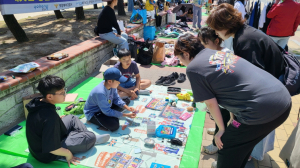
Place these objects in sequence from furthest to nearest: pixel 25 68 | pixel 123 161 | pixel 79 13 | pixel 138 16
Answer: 1. pixel 79 13
2. pixel 138 16
3. pixel 25 68
4. pixel 123 161

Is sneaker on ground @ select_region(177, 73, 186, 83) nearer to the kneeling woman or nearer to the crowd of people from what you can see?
the crowd of people

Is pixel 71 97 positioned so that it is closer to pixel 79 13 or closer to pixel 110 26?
pixel 110 26

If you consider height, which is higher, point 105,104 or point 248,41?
point 248,41

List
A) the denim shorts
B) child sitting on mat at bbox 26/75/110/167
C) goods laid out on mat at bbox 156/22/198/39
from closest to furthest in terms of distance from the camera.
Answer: child sitting on mat at bbox 26/75/110/167 → the denim shorts → goods laid out on mat at bbox 156/22/198/39

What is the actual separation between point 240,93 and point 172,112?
232 cm

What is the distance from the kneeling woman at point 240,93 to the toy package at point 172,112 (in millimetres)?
1941

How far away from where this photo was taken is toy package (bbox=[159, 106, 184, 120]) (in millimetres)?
3736

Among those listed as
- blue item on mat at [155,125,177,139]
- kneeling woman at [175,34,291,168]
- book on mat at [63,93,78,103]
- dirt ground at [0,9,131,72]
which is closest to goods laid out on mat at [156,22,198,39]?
dirt ground at [0,9,131,72]

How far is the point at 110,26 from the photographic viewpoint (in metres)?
6.24

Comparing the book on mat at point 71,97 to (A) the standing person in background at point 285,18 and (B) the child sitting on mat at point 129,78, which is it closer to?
(B) the child sitting on mat at point 129,78

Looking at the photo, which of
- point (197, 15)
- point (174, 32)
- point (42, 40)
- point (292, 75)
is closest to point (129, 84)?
point (292, 75)

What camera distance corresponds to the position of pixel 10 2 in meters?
4.55

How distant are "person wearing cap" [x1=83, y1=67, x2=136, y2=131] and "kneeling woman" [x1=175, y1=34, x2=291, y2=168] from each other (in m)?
1.69

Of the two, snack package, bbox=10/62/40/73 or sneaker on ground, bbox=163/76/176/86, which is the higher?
snack package, bbox=10/62/40/73
